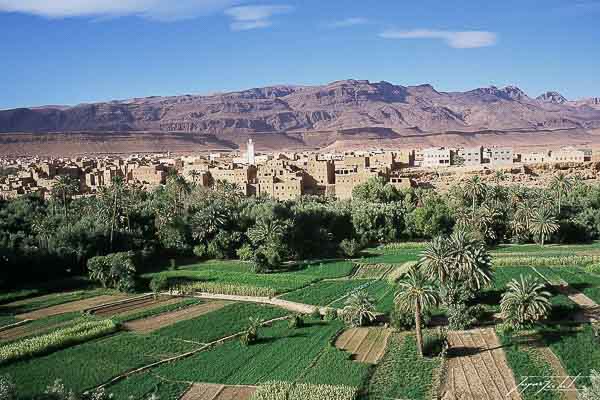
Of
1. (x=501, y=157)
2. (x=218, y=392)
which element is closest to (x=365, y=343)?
(x=218, y=392)

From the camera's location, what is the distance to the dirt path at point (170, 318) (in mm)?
28969

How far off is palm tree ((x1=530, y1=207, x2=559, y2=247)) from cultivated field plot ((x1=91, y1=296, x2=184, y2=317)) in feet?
85.5

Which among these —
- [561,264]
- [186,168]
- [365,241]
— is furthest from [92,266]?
[186,168]

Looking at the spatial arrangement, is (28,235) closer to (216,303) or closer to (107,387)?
(216,303)

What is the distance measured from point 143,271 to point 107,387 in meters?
19.6

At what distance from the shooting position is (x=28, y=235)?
4244cm

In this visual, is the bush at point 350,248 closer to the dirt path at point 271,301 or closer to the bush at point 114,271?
the dirt path at point 271,301

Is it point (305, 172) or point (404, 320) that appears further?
point (305, 172)

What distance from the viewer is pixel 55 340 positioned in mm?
26234

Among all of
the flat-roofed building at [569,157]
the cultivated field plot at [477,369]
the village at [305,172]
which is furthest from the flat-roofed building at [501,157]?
the cultivated field plot at [477,369]

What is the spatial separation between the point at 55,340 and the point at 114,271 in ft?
32.9

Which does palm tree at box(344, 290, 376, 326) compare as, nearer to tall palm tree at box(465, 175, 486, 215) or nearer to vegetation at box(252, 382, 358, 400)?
vegetation at box(252, 382, 358, 400)

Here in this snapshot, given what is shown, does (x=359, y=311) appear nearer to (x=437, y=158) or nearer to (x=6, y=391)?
(x=6, y=391)

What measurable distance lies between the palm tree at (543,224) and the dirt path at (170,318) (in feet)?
79.9
